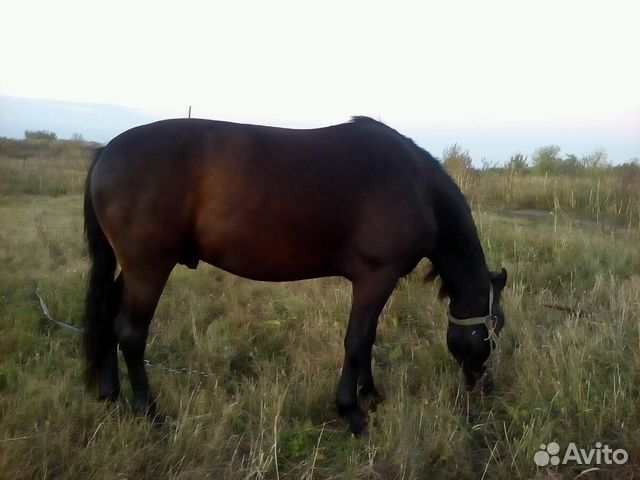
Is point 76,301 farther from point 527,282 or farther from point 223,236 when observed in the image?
point 527,282

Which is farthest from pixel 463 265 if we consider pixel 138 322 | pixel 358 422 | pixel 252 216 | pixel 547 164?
pixel 547 164

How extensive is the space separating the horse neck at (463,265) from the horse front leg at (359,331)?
20.4 inches

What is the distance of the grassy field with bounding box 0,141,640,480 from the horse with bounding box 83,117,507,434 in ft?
1.24

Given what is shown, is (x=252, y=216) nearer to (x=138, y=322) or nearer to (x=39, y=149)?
(x=138, y=322)

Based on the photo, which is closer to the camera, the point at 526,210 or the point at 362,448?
the point at 362,448

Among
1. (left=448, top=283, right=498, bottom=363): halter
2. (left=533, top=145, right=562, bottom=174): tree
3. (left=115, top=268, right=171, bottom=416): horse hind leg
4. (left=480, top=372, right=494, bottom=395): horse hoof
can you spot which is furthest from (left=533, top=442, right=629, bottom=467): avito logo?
(left=533, top=145, right=562, bottom=174): tree

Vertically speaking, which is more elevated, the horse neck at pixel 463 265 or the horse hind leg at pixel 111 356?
the horse neck at pixel 463 265

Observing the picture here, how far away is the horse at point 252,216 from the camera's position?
298 cm

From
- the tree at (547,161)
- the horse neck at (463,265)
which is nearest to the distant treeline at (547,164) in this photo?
the tree at (547,161)

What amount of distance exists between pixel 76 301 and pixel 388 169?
10.5ft

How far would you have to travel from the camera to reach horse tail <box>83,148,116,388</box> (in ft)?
10.8

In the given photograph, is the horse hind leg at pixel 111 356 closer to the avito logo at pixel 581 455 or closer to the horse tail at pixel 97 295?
the horse tail at pixel 97 295

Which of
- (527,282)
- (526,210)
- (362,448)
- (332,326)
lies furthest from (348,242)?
(526,210)

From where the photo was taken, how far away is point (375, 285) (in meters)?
3.15
